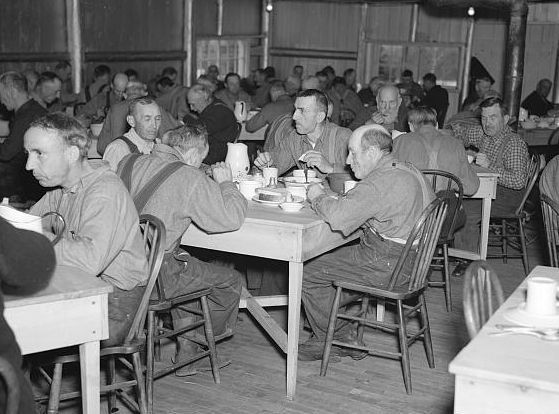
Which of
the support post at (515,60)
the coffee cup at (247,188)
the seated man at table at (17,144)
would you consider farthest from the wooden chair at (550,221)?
the support post at (515,60)

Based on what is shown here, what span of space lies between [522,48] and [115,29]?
212 inches

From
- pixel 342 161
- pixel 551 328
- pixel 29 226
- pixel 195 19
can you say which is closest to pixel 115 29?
pixel 195 19

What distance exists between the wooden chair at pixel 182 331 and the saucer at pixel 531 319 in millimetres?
1650

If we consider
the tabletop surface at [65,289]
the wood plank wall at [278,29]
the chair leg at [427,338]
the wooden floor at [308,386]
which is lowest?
the wooden floor at [308,386]

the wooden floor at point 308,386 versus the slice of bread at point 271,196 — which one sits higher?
the slice of bread at point 271,196

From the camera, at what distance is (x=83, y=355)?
8.79 feet

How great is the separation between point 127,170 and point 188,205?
1.12 ft

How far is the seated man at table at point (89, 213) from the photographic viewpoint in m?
2.90

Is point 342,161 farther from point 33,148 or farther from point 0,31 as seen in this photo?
point 0,31

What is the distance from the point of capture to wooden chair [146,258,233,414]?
347 centimetres

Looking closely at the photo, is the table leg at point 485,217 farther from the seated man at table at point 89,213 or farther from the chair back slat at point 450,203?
the seated man at table at point 89,213

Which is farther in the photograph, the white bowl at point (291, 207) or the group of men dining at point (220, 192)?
the white bowl at point (291, 207)

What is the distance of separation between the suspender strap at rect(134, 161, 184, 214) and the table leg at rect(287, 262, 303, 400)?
636 mm

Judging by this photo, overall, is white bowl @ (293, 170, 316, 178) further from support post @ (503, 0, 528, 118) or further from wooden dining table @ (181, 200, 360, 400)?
support post @ (503, 0, 528, 118)
